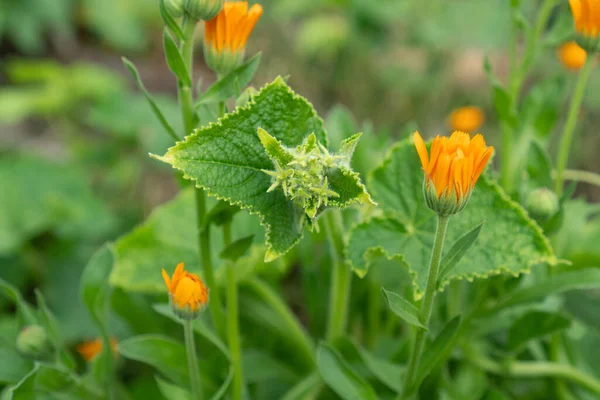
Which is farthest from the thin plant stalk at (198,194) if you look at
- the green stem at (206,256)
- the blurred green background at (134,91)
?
the blurred green background at (134,91)

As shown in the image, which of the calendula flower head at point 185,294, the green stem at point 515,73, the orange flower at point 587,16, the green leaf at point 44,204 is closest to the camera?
the calendula flower head at point 185,294

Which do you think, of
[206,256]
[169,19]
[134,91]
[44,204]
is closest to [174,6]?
[169,19]

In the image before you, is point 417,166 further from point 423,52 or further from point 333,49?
point 423,52

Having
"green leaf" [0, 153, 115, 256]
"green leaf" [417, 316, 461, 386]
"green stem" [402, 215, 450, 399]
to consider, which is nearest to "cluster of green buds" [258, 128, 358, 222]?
"green stem" [402, 215, 450, 399]

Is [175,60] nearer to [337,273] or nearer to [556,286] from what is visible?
[337,273]

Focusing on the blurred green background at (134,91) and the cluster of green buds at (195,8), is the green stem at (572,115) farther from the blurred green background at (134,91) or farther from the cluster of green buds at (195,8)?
the cluster of green buds at (195,8)
